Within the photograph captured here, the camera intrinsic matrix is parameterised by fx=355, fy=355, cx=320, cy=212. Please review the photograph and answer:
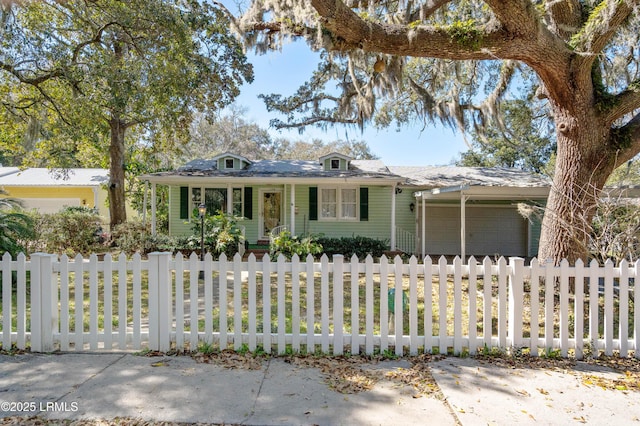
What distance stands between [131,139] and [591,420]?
61.4 feet

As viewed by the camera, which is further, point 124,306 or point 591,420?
point 124,306

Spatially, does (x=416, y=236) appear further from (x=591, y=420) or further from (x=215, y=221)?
(x=591, y=420)

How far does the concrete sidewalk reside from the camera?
2.45 m

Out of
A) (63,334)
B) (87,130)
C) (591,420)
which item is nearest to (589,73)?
(591,420)

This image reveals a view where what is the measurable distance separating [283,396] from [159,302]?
62.9 inches

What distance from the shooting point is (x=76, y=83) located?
29.2 feet

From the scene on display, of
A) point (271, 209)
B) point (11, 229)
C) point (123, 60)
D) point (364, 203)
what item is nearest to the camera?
point (11, 229)

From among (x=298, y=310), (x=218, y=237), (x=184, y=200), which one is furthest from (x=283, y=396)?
(x=184, y=200)

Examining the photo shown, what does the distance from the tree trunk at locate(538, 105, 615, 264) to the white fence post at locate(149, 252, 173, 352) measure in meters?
5.55

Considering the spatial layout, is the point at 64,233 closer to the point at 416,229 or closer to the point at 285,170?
the point at 285,170

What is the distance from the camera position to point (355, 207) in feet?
42.2

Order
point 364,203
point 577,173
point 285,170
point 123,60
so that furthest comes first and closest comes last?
point 285,170
point 364,203
point 123,60
point 577,173

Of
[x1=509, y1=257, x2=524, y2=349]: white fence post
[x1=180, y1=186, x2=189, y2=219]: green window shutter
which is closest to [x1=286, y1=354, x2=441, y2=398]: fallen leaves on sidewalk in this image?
[x1=509, y1=257, x2=524, y2=349]: white fence post

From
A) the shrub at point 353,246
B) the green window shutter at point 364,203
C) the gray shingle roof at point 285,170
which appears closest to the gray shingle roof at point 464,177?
the gray shingle roof at point 285,170
